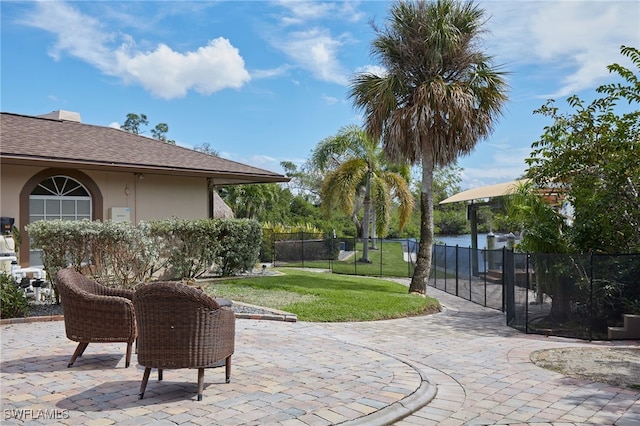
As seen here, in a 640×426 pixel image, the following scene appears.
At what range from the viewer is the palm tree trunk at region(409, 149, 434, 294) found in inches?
605

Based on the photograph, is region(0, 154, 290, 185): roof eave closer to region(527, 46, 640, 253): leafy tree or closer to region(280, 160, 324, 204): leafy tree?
region(527, 46, 640, 253): leafy tree

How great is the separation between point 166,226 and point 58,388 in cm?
808

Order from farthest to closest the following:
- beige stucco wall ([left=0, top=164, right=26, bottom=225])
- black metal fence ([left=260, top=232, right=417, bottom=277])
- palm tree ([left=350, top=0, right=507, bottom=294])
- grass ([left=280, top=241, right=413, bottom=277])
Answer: black metal fence ([left=260, top=232, right=417, bottom=277])
grass ([left=280, top=241, right=413, bottom=277])
palm tree ([left=350, top=0, right=507, bottom=294])
beige stucco wall ([left=0, top=164, right=26, bottom=225])

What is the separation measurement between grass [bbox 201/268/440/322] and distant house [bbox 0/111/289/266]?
314cm

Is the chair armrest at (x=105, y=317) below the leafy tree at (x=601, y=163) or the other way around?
below

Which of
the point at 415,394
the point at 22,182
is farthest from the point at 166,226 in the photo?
the point at 415,394

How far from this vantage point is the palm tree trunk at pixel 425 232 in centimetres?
1538

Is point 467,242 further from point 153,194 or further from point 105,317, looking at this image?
point 105,317

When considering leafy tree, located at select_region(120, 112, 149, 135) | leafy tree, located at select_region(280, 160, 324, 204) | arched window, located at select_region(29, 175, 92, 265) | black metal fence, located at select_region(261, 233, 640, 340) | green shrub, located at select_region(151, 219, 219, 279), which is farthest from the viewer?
leafy tree, located at select_region(120, 112, 149, 135)

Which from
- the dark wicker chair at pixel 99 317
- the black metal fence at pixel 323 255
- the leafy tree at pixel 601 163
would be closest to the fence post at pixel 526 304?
the leafy tree at pixel 601 163

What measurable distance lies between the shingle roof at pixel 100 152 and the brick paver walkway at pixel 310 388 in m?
5.27

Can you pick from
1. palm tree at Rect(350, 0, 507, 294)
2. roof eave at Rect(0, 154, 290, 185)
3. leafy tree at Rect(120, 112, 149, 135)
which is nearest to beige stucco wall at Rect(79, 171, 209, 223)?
roof eave at Rect(0, 154, 290, 185)

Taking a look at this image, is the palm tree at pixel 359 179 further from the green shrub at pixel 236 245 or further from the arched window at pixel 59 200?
the arched window at pixel 59 200

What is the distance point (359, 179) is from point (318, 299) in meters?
12.4
